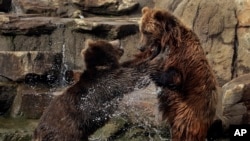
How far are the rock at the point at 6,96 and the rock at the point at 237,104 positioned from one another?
279cm

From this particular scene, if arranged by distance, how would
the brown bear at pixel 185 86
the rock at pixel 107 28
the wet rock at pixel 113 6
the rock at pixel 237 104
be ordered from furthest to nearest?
the wet rock at pixel 113 6 → the rock at pixel 107 28 → the rock at pixel 237 104 → the brown bear at pixel 185 86

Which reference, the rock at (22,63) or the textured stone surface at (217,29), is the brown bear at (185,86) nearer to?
the rock at (22,63)

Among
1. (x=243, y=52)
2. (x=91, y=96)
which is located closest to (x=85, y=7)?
(x=243, y=52)

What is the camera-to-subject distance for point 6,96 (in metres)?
8.52

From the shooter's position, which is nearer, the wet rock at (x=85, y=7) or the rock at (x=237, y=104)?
the rock at (x=237, y=104)

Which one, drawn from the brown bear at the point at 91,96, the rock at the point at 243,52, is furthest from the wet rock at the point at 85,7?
the brown bear at the point at 91,96

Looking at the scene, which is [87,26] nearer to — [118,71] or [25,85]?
[25,85]

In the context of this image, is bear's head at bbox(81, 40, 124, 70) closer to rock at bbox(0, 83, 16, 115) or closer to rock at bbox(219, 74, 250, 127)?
rock at bbox(219, 74, 250, 127)

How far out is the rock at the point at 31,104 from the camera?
27.3 feet

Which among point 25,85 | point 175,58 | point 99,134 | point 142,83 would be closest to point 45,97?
point 25,85

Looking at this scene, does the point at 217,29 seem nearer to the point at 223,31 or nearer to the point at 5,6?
the point at 223,31

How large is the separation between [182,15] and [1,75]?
2.87 metres

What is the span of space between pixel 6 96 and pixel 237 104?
9.96ft

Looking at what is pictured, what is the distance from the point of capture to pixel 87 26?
32.0ft
